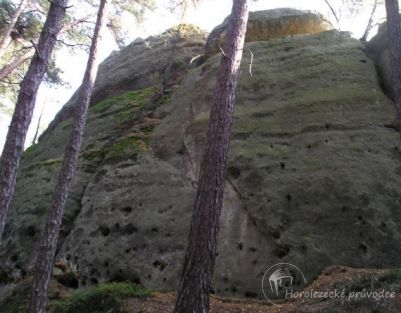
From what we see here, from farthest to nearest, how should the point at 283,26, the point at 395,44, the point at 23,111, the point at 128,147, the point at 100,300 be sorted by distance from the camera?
1. the point at 283,26
2. the point at 128,147
3. the point at 395,44
4. the point at 100,300
5. the point at 23,111

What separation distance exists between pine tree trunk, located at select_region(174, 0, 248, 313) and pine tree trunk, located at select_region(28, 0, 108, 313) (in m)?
3.68

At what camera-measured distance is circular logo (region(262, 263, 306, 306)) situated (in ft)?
28.8

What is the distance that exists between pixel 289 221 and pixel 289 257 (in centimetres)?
84

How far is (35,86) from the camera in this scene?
8.60m

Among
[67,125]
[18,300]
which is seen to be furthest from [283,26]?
[18,300]

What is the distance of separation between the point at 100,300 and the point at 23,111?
400 cm

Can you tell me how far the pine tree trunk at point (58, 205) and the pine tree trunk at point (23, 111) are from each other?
5.30ft

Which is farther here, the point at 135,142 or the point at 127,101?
the point at 127,101

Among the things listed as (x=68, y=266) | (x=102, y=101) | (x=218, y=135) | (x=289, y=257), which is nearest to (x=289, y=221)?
(x=289, y=257)

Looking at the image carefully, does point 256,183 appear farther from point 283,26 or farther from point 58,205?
point 283,26

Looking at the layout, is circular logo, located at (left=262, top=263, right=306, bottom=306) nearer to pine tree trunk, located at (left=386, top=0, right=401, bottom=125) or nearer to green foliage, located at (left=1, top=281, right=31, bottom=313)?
pine tree trunk, located at (left=386, top=0, right=401, bottom=125)

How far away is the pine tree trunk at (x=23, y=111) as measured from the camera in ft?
24.9

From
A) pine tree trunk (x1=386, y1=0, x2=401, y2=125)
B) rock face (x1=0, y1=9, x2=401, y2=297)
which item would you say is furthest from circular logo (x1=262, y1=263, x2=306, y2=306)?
pine tree trunk (x1=386, y1=0, x2=401, y2=125)

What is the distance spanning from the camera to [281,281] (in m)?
8.98
